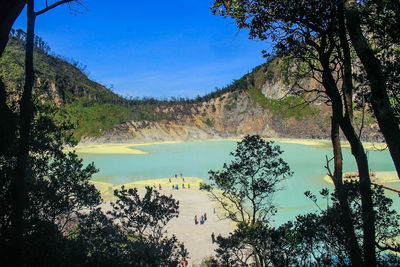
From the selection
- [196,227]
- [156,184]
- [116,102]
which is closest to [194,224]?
[196,227]

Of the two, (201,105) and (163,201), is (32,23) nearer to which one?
(163,201)

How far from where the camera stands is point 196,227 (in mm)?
Result: 17891

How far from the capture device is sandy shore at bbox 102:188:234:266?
1459cm

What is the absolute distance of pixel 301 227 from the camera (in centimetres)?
692

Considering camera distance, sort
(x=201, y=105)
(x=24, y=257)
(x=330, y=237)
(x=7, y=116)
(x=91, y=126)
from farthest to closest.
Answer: (x=201, y=105)
(x=91, y=126)
(x=330, y=237)
(x=7, y=116)
(x=24, y=257)

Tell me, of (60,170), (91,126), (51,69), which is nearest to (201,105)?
(91,126)

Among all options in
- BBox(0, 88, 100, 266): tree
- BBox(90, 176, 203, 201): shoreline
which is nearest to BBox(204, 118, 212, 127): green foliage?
BBox(90, 176, 203, 201): shoreline

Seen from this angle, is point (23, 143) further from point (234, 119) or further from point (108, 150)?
point (234, 119)

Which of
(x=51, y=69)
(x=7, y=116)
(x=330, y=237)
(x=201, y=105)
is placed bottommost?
(x=330, y=237)

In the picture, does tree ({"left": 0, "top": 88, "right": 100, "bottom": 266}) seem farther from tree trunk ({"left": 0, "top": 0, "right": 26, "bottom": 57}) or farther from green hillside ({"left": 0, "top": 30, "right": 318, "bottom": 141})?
green hillside ({"left": 0, "top": 30, "right": 318, "bottom": 141})

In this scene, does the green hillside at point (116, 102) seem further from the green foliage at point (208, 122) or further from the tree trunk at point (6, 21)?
the tree trunk at point (6, 21)

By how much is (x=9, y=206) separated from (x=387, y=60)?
10076 millimetres

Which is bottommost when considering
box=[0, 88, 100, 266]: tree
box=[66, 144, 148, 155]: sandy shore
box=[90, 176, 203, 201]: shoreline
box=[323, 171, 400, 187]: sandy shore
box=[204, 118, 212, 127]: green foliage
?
box=[90, 176, 203, 201]: shoreline

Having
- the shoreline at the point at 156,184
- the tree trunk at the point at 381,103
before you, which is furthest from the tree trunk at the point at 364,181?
the shoreline at the point at 156,184
